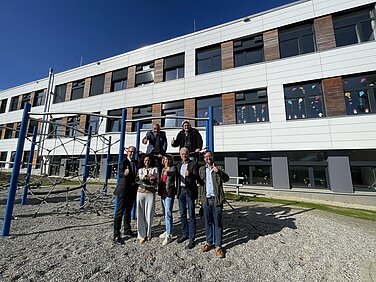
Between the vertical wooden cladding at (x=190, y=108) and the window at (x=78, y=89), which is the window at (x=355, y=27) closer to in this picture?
the vertical wooden cladding at (x=190, y=108)

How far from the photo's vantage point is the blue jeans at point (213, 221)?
347cm

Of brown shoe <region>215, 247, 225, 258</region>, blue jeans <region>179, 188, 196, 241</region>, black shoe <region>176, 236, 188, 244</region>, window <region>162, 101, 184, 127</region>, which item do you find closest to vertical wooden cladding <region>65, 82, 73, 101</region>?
window <region>162, 101, 184, 127</region>

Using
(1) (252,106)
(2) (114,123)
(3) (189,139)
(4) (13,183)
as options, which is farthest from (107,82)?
(3) (189,139)

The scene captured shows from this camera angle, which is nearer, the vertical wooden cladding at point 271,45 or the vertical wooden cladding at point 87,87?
the vertical wooden cladding at point 271,45

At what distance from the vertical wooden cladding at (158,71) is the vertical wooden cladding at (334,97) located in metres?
10.8

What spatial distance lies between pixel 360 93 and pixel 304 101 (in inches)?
96.6

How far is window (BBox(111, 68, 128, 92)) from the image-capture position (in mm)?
16172

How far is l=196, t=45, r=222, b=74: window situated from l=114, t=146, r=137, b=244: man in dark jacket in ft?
35.4

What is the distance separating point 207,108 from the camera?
12844 millimetres

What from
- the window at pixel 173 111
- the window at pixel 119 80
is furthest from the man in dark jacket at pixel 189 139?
the window at pixel 119 80

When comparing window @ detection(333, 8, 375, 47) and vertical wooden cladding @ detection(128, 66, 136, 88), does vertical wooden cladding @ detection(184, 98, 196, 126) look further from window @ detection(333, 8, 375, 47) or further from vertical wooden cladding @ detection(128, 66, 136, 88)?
window @ detection(333, 8, 375, 47)

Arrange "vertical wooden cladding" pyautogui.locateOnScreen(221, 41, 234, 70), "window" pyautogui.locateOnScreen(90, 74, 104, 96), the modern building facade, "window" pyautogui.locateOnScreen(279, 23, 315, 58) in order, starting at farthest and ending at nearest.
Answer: "window" pyautogui.locateOnScreen(90, 74, 104, 96), "vertical wooden cladding" pyautogui.locateOnScreen(221, 41, 234, 70), "window" pyautogui.locateOnScreen(279, 23, 315, 58), the modern building facade

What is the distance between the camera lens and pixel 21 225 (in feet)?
15.3

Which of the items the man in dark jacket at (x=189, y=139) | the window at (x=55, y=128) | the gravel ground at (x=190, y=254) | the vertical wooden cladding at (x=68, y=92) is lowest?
the gravel ground at (x=190, y=254)
